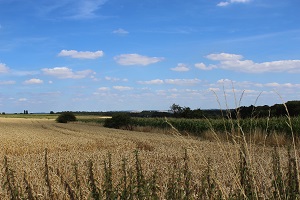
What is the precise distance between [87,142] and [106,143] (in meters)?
1.23

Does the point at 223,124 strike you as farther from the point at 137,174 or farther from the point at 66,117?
the point at 66,117

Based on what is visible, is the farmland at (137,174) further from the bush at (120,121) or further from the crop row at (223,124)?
the bush at (120,121)

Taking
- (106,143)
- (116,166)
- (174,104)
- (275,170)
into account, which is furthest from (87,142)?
(174,104)

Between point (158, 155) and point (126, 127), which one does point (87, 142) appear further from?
point (126, 127)

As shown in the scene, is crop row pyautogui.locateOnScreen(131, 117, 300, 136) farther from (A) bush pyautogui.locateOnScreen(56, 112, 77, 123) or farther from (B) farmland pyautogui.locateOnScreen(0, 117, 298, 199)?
(A) bush pyautogui.locateOnScreen(56, 112, 77, 123)

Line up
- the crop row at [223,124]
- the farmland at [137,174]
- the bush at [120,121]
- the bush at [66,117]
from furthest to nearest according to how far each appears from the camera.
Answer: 1. the bush at [66,117]
2. the bush at [120,121]
3. the crop row at [223,124]
4. the farmland at [137,174]

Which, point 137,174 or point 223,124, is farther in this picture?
point 223,124

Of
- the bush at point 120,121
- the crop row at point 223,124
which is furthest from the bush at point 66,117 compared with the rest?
the crop row at point 223,124

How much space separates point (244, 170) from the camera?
458cm

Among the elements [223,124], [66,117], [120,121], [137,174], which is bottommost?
[223,124]

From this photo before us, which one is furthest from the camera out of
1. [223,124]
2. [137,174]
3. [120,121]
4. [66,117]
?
[66,117]

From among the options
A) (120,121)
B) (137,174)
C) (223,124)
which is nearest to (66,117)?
(120,121)

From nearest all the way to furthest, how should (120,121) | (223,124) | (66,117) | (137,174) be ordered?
(137,174) < (223,124) < (120,121) < (66,117)

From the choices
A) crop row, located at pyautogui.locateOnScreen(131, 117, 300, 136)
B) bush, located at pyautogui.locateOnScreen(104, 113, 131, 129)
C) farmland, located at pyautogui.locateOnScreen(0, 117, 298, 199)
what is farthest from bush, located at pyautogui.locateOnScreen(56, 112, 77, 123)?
farmland, located at pyautogui.locateOnScreen(0, 117, 298, 199)
